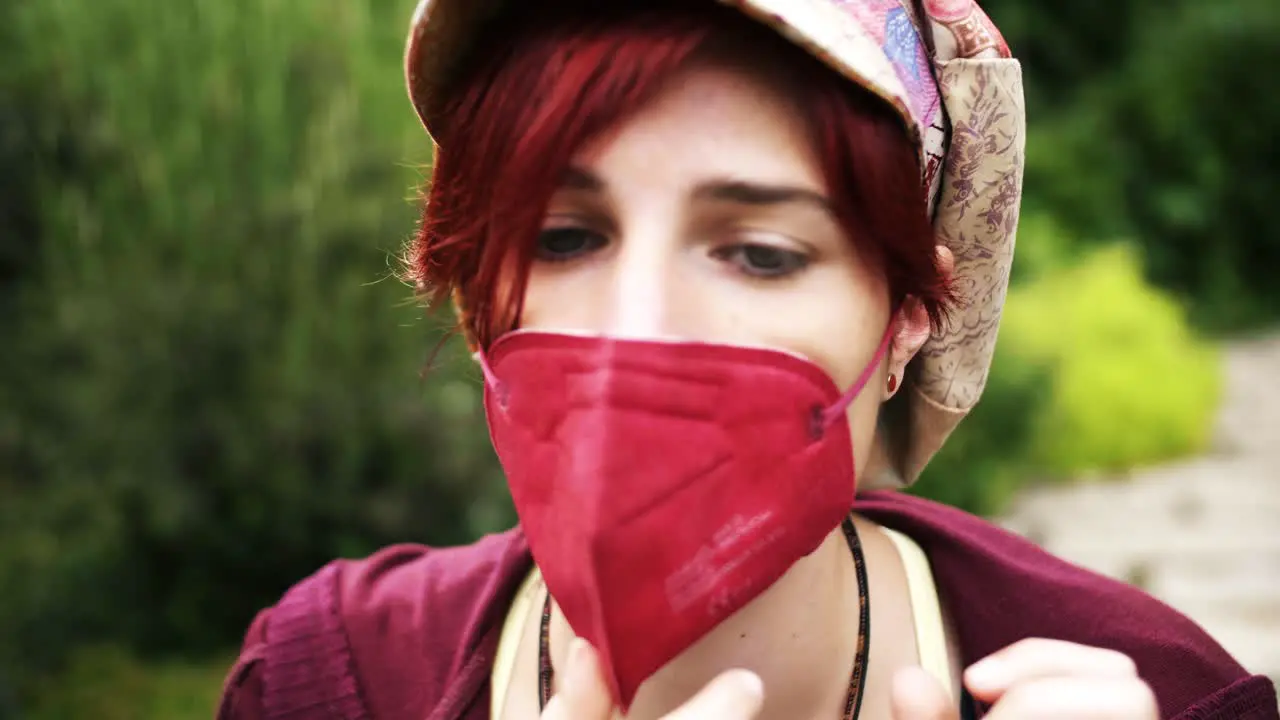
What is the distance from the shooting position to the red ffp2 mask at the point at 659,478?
1151 millimetres

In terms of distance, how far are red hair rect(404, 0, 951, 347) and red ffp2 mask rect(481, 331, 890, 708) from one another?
17cm

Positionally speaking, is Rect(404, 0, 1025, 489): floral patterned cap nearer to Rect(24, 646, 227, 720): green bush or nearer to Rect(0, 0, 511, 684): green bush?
Rect(0, 0, 511, 684): green bush

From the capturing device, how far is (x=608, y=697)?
114 centimetres

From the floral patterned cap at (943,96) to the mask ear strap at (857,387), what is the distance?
0.21 m

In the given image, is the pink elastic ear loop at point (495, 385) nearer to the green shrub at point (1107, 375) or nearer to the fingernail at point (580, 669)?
the fingernail at point (580, 669)

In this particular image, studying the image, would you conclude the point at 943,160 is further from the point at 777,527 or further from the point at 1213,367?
the point at 1213,367

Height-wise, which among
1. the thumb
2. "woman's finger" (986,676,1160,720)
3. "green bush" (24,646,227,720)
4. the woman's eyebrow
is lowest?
"green bush" (24,646,227,720)

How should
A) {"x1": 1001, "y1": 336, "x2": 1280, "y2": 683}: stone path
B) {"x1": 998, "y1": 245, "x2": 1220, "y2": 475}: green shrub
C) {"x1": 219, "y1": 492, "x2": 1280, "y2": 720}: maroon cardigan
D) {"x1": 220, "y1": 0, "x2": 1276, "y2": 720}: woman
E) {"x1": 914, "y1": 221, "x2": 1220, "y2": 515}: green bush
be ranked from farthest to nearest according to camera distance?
1. {"x1": 998, "y1": 245, "x2": 1220, "y2": 475}: green shrub
2. {"x1": 914, "y1": 221, "x2": 1220, "y2": 515}: green bush
3. {"x1": 1001, "y1": 336, "x2": 1280, "y2": 683}: stone path
4. {"x1": 219, "y1": 492, "x2": 1280, "y2": 720}: maroon cardigan
5. {"x1": 220, "y1": 0, "x2": 1276, "y2": 720}: woman

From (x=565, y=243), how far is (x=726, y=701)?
582mm

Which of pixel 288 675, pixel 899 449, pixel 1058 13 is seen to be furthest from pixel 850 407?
pixel 1058 13

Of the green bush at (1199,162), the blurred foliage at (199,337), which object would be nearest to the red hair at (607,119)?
the blurred foliage at (199,337)

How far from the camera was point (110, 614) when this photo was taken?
453 centimetres

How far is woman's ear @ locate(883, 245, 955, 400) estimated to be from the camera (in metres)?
1.45

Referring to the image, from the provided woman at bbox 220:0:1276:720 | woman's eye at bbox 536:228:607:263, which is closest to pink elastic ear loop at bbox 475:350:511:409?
woman at bbox 220:0:1276:720
